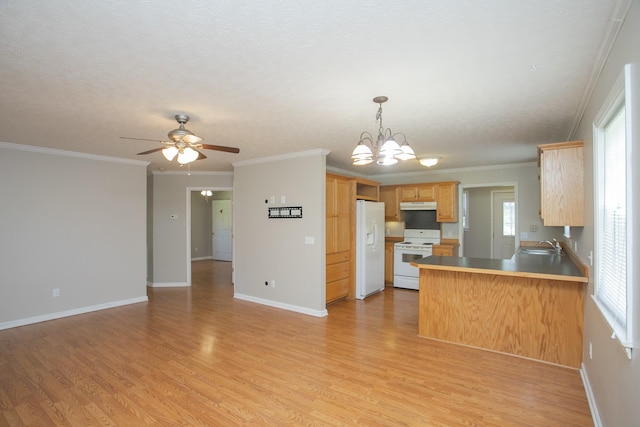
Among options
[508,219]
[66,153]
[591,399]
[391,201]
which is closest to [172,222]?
[66,153]

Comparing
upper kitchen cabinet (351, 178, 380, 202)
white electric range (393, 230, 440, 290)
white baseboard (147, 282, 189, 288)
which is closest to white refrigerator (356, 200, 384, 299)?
upper kitchen cabinet (351, 178, 380, 202)

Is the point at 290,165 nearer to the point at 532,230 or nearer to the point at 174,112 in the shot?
the point at 174,112

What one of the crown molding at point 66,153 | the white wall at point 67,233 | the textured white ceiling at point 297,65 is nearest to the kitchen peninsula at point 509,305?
the textured white ceiling at point 297,65

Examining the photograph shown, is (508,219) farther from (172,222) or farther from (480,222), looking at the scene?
(172,222)

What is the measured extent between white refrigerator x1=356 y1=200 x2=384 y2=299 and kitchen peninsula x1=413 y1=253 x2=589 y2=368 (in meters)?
1.80

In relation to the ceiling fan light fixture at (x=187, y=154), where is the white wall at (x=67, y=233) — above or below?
below

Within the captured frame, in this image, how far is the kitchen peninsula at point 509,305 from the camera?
3.09 metres

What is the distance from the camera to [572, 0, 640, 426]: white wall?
1.42 metres

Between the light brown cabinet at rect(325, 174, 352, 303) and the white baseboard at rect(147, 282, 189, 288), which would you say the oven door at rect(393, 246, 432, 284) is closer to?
the light brown cabinet at rect(325, 174, 352, 303)

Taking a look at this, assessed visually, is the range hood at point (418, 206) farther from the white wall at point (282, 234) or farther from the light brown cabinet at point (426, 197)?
the white wall at point (282, 234)

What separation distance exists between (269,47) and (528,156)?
502cm

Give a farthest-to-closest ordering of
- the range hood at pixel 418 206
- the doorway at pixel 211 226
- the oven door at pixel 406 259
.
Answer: the doorway at pixel 211 226 < the range hood at pixel 418 206 < the oven door at pixel 406 259

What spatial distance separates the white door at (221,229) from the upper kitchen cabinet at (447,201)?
6.87 meters

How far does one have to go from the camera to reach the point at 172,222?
21.7ft
